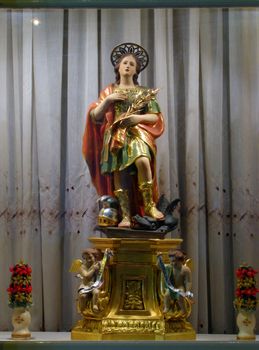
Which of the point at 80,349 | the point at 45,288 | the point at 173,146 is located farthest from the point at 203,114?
the point at 80,349

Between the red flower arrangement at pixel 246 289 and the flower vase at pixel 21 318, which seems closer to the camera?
the flower vase at pixel 21 318

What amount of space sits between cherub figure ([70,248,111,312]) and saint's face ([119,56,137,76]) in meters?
0.79

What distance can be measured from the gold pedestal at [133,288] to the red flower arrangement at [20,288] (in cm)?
25

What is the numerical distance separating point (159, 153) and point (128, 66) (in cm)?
46

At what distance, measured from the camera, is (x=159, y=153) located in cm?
346

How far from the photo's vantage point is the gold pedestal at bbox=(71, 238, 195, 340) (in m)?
3.00

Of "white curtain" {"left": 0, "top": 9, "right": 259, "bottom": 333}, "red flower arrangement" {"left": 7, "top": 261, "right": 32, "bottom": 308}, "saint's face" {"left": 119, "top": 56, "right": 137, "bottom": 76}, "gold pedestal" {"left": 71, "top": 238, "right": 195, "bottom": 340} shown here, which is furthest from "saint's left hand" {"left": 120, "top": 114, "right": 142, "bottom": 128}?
"red flower arrangement" {"left": 7, "top": 261, "right": 32, "bottom": 308}

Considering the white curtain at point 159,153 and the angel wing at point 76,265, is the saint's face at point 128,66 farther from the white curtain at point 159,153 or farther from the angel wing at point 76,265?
the angel wing at point 76,265

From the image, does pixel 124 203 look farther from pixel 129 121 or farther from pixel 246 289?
pixel 246 289

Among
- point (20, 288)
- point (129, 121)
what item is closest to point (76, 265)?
point (20, 288)

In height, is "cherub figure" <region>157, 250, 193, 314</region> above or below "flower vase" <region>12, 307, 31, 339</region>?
above

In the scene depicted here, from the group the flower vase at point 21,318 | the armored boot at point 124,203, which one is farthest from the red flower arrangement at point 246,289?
the flower vase at point 21,318

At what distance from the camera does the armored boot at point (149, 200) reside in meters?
3.10

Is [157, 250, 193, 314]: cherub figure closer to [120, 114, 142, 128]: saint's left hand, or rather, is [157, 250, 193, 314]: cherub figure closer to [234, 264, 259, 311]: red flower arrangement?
[234, 264, 259, 311]: red flower arrangement
